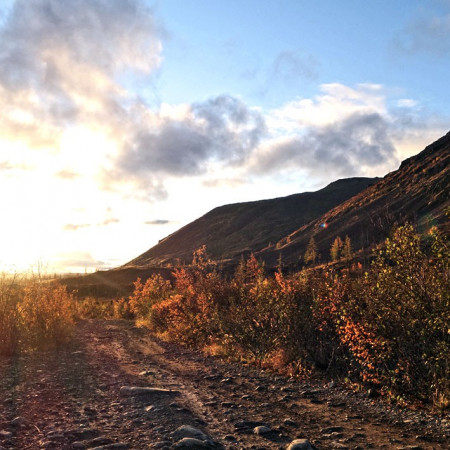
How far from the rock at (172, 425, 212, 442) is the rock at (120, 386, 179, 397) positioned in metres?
2.12

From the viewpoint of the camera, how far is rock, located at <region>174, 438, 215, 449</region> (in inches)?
185

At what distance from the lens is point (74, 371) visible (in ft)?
30.5

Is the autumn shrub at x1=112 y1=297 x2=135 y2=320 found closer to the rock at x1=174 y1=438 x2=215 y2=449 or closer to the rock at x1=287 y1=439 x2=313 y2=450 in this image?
the rock at x1=174 y1=438 x2=215 y2=449

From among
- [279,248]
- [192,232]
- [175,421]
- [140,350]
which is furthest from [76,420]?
[192,232]

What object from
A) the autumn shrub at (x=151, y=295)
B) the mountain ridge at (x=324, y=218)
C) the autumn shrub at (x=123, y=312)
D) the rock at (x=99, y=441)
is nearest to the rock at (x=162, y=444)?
the rock at (x=99, y=441)

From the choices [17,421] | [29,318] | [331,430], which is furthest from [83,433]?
[29,318]

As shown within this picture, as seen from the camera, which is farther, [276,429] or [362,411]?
[362,411]

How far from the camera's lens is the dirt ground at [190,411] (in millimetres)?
5078

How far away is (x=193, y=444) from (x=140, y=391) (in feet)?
9.24

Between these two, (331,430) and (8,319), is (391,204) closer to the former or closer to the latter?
(8,319)

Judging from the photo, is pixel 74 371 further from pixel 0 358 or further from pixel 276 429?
pixel 276 429

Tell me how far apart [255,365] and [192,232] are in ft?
614

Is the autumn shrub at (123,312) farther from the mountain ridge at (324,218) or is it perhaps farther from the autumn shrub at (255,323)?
the mountain ridge at (324,218)

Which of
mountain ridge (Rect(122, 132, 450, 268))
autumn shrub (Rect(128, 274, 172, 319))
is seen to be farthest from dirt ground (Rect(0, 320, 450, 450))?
mountain ridge (Rect(122, 132, 450, 268))
